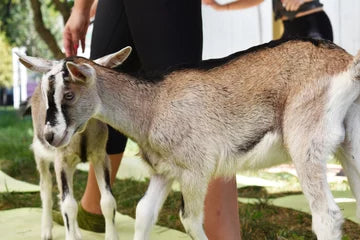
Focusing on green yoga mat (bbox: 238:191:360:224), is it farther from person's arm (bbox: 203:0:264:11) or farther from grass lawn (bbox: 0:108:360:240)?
person's arm (bbox: 203:0:264:11)

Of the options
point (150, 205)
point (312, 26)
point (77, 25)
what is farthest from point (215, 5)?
point (150, 205)

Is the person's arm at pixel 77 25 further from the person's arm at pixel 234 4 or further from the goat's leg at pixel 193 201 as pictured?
the person's arm at pixel 234 4

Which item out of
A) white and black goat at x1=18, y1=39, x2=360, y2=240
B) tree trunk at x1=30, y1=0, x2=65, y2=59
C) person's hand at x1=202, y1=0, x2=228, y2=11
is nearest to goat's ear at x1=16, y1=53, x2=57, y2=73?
white and black goat at x1=18, y1=39, x2=360, y2=240

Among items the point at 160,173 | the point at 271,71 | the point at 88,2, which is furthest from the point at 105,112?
the point at 88,2

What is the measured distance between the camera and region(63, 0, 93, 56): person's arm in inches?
138

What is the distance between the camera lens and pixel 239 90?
2.72 meters

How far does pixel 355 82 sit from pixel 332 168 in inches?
177

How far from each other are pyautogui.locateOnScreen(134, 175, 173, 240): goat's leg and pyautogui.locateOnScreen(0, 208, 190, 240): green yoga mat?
47.6 inches

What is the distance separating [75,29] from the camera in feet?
11.5

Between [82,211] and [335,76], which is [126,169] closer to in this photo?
A: [82,211]

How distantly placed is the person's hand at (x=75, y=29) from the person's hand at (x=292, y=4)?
2.92 metres

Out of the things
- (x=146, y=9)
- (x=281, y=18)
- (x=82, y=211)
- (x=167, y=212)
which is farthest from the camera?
(x=281, y=18)

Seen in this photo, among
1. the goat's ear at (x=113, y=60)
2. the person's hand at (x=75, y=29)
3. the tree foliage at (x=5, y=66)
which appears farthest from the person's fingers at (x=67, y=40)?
the tree foliage at (x=5, y=66)

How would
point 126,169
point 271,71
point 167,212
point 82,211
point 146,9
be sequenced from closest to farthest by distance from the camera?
point 271,71 → point 146,9 → point 82,211 → point 167,212 → point 126,169
